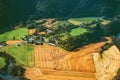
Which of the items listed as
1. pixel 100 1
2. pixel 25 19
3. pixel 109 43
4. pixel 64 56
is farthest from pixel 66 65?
pixel 100 1

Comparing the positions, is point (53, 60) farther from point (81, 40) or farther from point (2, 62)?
point (81, 40)

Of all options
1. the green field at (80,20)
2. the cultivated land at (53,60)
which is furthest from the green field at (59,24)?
the cultivated land at (53,60)

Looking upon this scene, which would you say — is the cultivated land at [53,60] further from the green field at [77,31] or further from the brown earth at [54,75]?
the green field at [77,31]

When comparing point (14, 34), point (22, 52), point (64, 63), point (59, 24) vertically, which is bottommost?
point (64, 63)

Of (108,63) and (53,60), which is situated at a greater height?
(53,60)

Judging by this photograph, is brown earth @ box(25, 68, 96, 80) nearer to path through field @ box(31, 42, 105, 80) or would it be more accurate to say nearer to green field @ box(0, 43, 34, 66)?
path through field @ box(31, 42, 105, 80)

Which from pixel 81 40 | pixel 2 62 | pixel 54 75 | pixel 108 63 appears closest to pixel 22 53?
pixel 2 62

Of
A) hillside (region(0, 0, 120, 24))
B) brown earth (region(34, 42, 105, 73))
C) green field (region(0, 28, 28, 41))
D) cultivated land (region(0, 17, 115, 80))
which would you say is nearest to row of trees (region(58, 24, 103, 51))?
cultivated land (region(0, 17, 115, 80))
